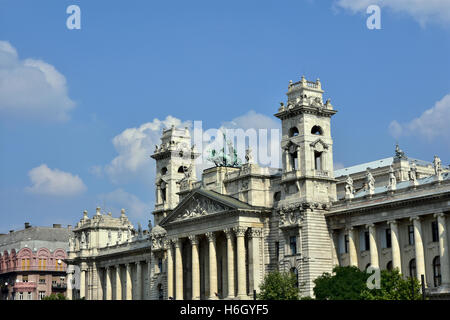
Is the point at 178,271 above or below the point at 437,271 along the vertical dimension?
above

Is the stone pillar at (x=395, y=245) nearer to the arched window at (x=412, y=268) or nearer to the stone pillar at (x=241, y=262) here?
the arched window at (x=412, y=268)

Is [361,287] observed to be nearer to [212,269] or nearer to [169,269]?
[212,269]

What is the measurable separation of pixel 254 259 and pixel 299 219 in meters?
9.05

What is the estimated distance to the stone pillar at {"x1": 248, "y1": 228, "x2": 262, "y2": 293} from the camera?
101250 millimetres

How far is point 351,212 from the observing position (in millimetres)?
94938

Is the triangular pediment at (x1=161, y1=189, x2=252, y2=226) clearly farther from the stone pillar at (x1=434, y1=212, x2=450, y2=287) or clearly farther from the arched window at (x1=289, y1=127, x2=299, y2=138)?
the stone pillar at (x1=434, y1=212, x2=450, y2=287)

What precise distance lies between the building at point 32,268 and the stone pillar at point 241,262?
296 ft

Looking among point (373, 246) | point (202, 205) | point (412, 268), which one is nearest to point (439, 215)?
point (412, 268)

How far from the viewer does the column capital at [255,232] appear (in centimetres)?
10238

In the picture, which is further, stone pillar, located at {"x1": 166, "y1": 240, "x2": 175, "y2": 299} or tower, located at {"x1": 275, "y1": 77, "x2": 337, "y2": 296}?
stone pillar, located at {"x1": 166, "y1": 240, "x2": 175, "y2": 299}

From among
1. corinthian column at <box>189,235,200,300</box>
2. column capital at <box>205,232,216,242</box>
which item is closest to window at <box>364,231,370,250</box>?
column capital at <box>205,232,216,242</box>

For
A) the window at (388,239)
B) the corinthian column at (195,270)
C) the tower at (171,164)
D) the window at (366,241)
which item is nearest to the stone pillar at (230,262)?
the corinthian column at (195,270)

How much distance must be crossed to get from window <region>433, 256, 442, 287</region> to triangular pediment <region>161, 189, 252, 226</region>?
26162 millimetres

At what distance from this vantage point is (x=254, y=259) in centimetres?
10181
